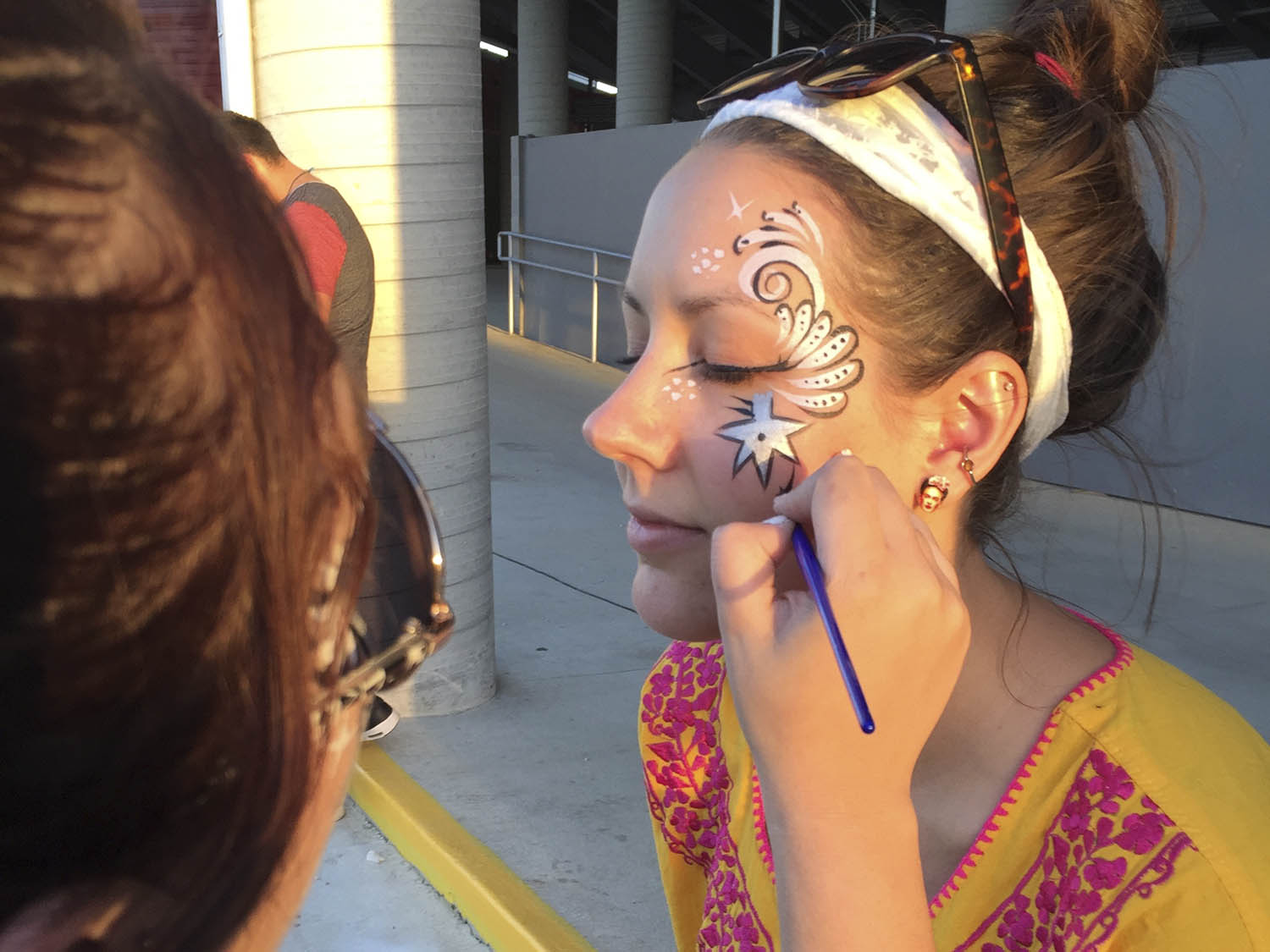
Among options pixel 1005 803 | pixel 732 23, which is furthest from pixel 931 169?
pixel 732 23

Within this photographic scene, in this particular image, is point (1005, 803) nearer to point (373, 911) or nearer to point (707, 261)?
point (707, 261)

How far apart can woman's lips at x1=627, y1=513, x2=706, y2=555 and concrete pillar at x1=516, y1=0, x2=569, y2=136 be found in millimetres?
16515

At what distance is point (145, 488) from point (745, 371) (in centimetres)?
99

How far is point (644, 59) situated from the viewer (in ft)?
53.3

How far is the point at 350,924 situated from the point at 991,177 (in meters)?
2.38

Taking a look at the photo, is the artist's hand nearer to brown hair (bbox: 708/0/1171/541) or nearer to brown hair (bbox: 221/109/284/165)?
brown hair (bbox: 708/0/1171/541)

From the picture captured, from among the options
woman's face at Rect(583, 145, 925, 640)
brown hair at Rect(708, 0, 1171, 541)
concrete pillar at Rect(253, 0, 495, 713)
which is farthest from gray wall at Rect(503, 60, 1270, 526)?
woman's face at Rect(583, 145, 925, 640)

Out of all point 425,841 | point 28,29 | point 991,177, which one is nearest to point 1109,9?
point 991,177

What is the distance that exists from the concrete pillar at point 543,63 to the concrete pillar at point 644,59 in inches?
41.2

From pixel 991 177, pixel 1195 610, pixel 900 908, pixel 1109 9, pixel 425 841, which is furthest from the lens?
pixel 1195 610

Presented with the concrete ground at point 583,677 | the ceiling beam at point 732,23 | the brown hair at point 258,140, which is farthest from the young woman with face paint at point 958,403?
the ceiling beam at point 732,23

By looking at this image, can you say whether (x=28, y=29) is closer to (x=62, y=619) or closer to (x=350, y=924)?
(x=62, y=619)

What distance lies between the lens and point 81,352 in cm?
42

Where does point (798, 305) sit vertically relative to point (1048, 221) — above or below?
below
